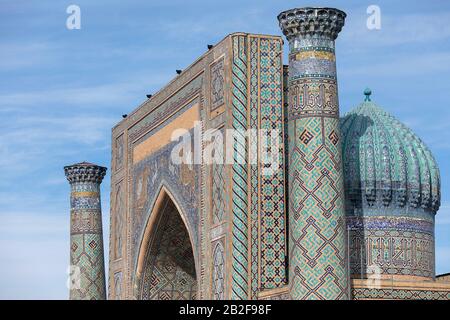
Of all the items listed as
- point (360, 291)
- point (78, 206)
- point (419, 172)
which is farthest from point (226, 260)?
point (78, 206)

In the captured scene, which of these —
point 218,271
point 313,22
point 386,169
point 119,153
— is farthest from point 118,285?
point 313,22

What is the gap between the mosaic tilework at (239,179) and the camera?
1406 centimetres

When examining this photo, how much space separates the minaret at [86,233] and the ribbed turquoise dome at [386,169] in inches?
256

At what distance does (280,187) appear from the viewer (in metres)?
14.3

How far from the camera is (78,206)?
21156 mm

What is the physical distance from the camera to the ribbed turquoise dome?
15422 millimetres

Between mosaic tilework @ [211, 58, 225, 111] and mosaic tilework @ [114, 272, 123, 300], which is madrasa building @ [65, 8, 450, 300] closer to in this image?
mosaic tilework @ [211, 58, 225, 111]

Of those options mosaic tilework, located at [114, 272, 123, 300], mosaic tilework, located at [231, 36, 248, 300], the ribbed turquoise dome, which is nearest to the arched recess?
mosaic tilework, located at [114, 272, 123, 300]

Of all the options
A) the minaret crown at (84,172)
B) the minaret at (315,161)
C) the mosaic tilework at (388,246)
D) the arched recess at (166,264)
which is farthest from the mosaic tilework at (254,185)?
the minaret crown at (84,172)

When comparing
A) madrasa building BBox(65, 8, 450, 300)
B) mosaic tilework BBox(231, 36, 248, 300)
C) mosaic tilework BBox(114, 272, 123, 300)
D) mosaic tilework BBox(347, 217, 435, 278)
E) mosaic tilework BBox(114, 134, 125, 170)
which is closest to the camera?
madrasa building BBox(65, 8, 450, 300)

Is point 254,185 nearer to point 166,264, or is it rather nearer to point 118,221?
point 166,264

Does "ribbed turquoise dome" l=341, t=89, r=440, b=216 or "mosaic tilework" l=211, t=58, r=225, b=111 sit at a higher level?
"mosaic tilework" l=211, t=58, r=225, b=111

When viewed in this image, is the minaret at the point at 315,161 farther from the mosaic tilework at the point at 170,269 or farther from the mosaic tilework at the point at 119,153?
the mosaic tilework at the point at 119,153
